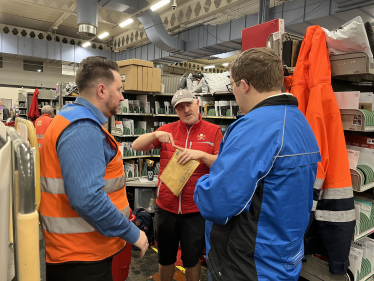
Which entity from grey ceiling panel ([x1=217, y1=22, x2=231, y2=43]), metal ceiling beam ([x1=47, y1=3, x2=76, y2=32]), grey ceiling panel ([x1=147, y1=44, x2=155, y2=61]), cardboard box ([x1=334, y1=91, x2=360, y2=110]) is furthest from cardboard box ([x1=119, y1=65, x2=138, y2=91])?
grey ceiling panel ([x1=147, y1=44, x2=155, y2=61])

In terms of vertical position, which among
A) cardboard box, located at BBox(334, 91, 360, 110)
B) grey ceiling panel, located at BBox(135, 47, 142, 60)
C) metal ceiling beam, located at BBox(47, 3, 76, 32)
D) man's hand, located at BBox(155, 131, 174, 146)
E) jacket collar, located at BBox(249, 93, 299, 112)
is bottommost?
man's hand, located at BBox(155, 131, 174, 146)

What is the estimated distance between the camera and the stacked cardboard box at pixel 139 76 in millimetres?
4867

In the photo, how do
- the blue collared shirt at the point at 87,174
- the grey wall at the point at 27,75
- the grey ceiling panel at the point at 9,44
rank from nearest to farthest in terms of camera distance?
the blue collared shirt at the point at 87,174, the grey ceiling panel at the point at 9,44, the grey wall at the point at 27,75

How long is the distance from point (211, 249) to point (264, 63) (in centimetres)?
100

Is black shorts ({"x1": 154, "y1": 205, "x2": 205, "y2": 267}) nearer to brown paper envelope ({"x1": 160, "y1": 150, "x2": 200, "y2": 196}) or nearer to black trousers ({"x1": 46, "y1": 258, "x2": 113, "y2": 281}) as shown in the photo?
brown paper envelope ({"x1": 160, "y1": 150, "x2": 200, "y2": 196})

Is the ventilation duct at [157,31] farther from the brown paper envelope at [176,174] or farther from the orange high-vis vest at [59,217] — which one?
the orange high-vis vest at [59,217]

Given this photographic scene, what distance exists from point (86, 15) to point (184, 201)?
6362mm

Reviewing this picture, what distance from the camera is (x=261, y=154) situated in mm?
1146

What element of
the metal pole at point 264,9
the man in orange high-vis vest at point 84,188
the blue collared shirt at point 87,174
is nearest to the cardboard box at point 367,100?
the man in orange high-vis vest at point 84,188

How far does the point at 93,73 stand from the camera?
1537 mm

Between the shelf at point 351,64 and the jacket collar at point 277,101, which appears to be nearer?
the jacket collar at point 277,101

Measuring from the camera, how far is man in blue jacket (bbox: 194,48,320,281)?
3.79ft

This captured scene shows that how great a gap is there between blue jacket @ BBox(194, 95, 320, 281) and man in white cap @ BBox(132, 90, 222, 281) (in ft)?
3.51

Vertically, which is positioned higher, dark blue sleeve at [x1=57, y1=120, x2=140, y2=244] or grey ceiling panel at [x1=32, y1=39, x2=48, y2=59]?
→ grey ceiling panel at [x1=32, y1=39, x2=48, y2=59]
